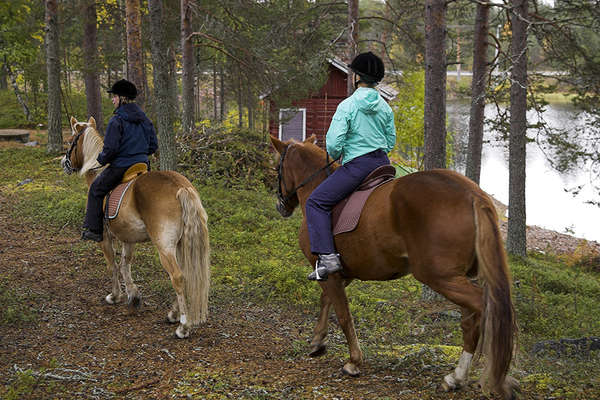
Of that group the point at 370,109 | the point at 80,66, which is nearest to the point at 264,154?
the point at 80,66

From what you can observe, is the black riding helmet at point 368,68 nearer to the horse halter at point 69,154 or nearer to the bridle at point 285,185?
the bridle at point 285,185

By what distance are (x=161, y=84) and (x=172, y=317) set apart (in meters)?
Answer: 5.21

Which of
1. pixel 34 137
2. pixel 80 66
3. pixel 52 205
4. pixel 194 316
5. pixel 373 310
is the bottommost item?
pixel 373 310

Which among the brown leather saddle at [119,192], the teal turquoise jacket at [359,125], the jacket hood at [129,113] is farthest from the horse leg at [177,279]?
the teal turquoise jacket at [359,125]

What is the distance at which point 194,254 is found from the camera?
5.85 metres

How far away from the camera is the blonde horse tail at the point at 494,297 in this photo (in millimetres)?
3703

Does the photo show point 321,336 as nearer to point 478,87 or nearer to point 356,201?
point 356,201

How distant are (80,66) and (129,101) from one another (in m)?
11.6

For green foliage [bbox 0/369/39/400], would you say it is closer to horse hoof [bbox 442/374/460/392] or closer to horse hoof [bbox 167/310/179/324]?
horse hoof [bbox 167/310/179/324]

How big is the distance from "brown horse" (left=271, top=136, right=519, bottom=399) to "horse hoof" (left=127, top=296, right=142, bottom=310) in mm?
3007

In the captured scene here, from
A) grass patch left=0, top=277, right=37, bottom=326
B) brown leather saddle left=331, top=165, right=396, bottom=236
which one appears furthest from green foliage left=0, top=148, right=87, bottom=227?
brown leather saddle left=331, top=165, right=396, bottom=236

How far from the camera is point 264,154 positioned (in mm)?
16391

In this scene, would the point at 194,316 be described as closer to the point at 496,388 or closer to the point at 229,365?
the point at 229,365

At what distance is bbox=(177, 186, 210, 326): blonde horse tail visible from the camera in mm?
5758
